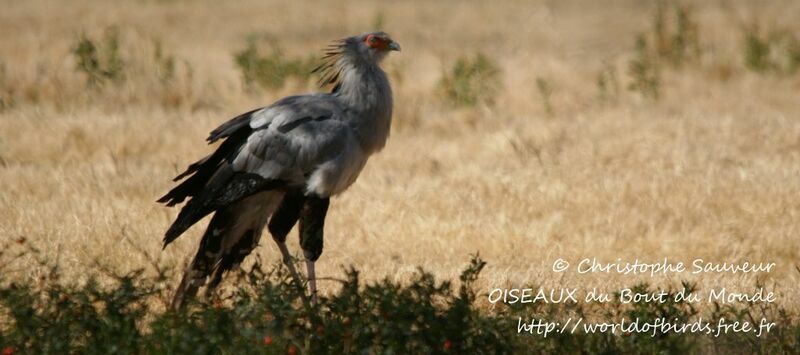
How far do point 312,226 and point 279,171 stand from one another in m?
0.36

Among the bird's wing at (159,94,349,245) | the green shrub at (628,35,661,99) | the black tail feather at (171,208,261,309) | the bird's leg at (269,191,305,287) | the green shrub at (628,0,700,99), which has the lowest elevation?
the black tail feather at (171,208,261,309)

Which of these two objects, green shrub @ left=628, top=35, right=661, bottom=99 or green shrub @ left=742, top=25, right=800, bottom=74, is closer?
green shrub @ left=628, top=35, right=661, bottom=99

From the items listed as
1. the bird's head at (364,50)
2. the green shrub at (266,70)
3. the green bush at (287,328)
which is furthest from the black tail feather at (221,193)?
the green shrub at (266,70)

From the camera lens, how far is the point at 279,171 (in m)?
5.96

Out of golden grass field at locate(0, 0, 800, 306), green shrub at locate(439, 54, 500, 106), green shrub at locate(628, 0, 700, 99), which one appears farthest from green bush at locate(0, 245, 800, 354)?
green shrub at locate(628, 0, 700, 99)

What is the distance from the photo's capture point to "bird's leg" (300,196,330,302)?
6.02 metres

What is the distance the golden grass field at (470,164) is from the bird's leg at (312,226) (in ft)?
0.88

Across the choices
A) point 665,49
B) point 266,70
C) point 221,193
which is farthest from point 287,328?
point 665,49

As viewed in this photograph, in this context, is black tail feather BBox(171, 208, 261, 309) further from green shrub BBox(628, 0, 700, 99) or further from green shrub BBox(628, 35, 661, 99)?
green shrub BBox(628, 0, 700, 99)

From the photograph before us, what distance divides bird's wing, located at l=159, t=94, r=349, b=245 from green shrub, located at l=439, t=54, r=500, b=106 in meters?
5.77

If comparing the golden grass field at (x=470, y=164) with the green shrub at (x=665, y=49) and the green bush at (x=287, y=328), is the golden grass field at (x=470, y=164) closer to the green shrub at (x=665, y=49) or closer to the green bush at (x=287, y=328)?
the green shrub at (x=665, y=49)

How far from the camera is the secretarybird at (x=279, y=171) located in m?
5.91

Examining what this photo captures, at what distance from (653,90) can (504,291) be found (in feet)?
21.5

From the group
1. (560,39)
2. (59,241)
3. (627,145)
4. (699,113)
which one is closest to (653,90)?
(699,113)
